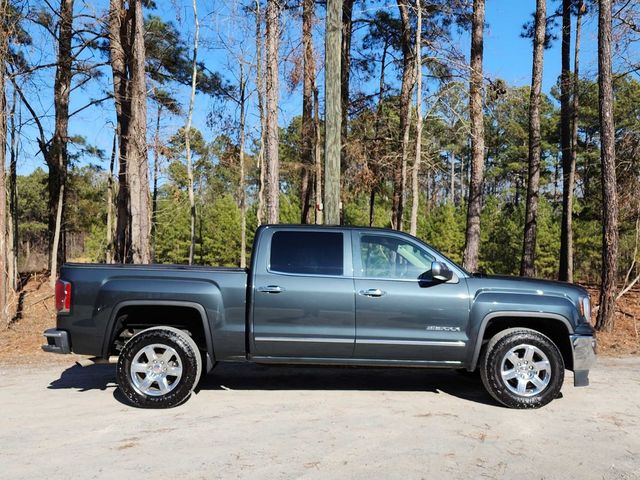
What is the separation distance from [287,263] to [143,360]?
Answer: 1829 mm

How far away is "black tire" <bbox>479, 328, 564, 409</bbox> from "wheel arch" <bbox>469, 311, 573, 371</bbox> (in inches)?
5.9

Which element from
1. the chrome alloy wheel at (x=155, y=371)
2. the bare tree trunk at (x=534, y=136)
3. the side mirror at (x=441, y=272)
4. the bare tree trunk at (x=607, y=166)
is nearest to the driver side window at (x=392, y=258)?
the side mirror at (x=441, y=272)

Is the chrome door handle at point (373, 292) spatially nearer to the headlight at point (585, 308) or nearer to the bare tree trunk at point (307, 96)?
the headlight at point (585, 308)

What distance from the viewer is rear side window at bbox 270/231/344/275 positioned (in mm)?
5504

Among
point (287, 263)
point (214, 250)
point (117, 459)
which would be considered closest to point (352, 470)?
point (117, 459)

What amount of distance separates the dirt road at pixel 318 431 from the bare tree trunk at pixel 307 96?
1338 centimetres

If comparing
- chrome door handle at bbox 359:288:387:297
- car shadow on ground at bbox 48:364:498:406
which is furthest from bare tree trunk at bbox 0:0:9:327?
chrome door handle at bbox 359:288:387:297

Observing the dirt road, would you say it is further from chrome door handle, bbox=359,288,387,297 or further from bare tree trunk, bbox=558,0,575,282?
bare tree trunk, bbox=558,0,575,282

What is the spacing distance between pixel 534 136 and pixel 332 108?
1071 centimetres

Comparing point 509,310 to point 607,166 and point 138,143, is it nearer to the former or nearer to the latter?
point 607,166

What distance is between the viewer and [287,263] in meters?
5.53

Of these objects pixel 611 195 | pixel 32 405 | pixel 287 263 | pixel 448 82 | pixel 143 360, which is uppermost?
pixel 448 82

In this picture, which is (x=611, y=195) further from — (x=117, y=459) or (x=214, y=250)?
(x=214, y=250)

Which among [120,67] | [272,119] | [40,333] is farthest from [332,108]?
[120,67]
